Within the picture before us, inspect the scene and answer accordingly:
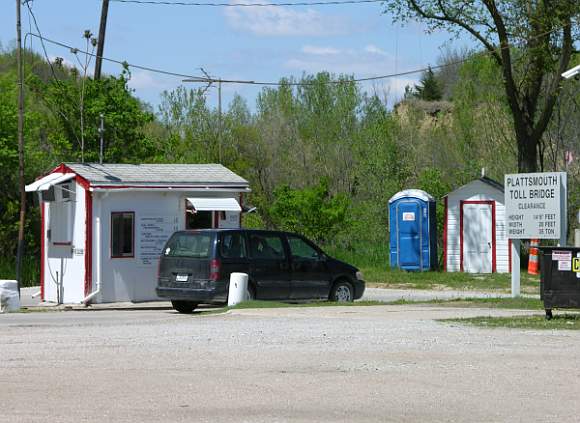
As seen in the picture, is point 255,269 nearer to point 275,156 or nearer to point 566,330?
point 566,330

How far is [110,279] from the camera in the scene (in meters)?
26.0

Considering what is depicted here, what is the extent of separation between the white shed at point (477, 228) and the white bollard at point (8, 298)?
15388 mm

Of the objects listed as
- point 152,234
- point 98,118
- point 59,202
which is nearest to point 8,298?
point 59,202

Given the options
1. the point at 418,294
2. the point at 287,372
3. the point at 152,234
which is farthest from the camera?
the point at 418,294

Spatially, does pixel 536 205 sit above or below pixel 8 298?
above

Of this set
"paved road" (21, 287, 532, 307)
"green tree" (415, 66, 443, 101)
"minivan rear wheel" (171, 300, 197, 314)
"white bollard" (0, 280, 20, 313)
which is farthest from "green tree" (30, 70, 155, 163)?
"green tree" (415, 66, 443, 101)

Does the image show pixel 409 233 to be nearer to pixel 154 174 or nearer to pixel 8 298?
pixel 154 174

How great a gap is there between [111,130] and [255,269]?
19.9 m

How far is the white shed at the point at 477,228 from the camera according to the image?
116ft

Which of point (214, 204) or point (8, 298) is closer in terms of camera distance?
point (8, 298)

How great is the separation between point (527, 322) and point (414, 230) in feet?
60.1

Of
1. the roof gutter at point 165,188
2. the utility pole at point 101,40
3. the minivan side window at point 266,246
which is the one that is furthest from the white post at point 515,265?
the utility pole at point 101,40

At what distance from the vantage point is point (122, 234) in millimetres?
26188

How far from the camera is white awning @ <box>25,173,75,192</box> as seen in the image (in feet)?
86.2
